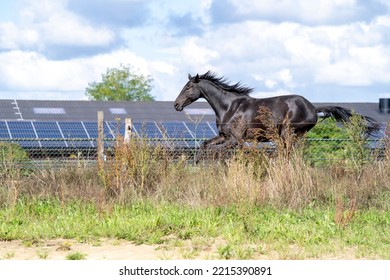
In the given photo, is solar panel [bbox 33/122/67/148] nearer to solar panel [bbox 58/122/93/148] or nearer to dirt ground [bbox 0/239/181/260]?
solar panel [bbox 58/122/93/148]

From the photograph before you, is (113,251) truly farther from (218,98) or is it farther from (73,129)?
(73,129)

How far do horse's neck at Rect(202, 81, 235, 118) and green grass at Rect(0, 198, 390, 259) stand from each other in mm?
7172

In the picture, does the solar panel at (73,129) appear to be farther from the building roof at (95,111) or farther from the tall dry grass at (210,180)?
the tall dry grass at (210,180)

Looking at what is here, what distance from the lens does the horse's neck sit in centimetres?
1967

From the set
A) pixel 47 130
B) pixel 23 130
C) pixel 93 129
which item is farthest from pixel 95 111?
pixel 23 130

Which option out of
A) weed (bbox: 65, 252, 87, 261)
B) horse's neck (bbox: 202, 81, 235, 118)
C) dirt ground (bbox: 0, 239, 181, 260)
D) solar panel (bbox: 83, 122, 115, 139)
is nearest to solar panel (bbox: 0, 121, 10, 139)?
solar panel (bbox: 83, 122, 115, 139)

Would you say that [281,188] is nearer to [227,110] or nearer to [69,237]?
[69,237]

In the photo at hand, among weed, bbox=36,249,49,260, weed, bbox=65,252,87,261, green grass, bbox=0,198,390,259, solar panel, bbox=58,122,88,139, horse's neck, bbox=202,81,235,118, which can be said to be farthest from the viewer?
solar panel, bbox=58,122,88,139

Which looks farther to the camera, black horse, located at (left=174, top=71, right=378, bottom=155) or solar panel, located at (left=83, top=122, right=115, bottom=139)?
solar panel, located at (left=83, top=122, right=115, bottom=139)

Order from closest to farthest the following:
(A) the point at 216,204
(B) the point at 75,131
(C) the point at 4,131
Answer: (A) the point at 216,204
(B) the point at 75,131
(C) the point at 4,131

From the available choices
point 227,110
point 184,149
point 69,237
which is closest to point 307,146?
point 184,149

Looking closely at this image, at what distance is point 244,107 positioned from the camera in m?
19.4

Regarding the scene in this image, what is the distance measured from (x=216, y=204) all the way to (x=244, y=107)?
24.1ft

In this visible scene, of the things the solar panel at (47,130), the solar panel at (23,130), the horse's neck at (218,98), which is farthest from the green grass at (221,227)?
the solar panel at (23,130)
